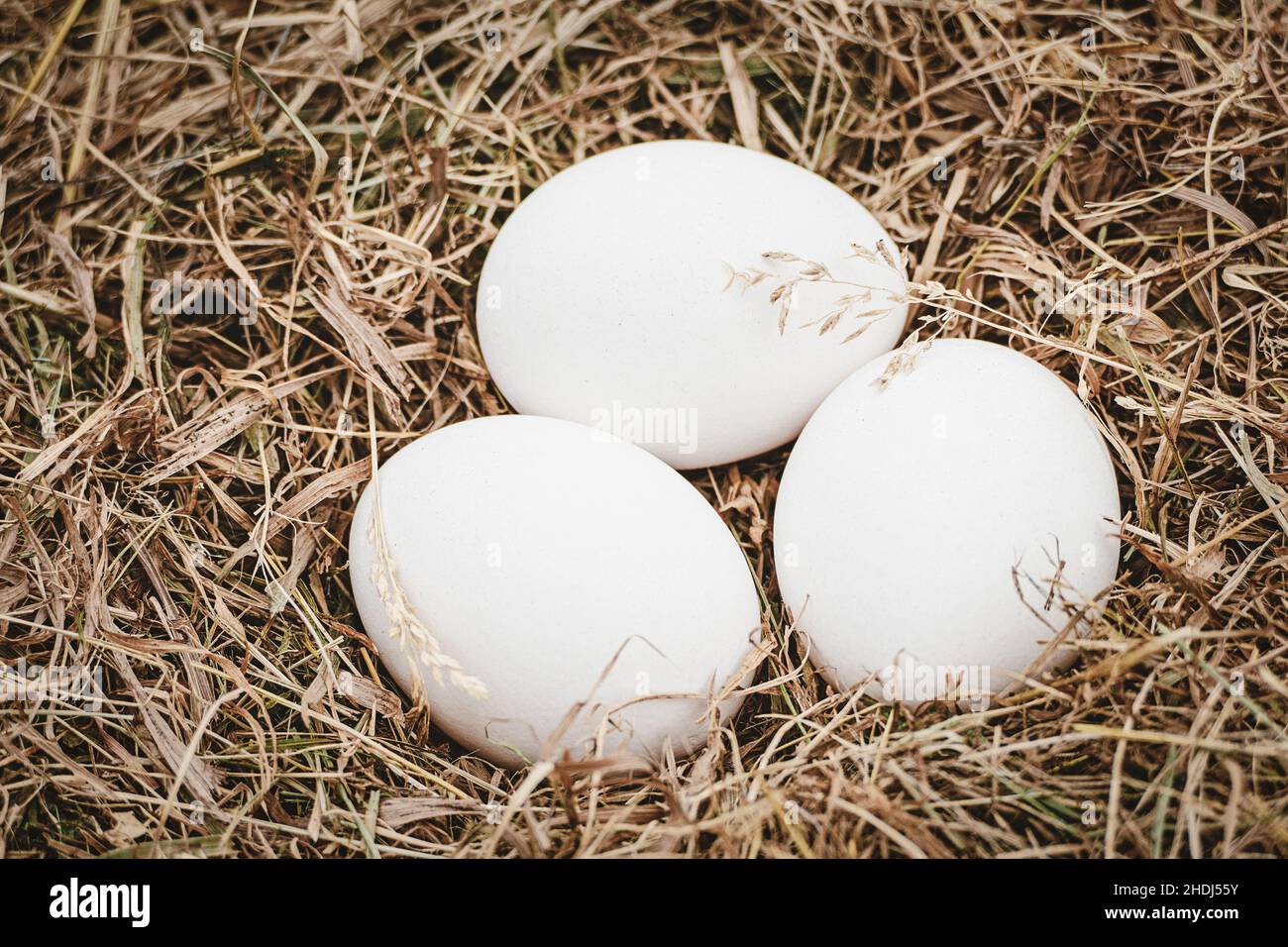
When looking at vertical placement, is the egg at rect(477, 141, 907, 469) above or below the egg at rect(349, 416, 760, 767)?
above

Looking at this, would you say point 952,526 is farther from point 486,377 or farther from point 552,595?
point 486,377

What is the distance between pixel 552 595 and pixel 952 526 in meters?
0.46

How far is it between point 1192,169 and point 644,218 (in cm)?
82

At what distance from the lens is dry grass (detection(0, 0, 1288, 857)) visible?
3.22 feet

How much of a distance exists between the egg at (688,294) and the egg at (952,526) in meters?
A: 0.12

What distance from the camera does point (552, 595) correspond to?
3.32 ft

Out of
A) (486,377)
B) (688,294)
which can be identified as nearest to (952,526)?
(688,294)

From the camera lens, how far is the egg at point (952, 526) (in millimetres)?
1010

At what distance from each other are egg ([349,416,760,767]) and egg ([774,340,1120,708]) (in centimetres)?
14
